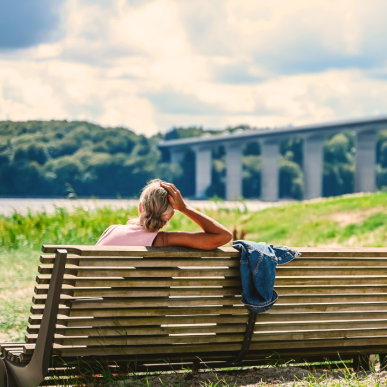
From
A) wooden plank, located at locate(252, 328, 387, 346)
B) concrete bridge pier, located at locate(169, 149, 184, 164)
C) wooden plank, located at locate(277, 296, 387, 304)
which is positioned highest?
concrete bridge pier, located at locate(169, 149, 184, 164)

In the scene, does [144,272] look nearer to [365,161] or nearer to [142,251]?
[142,251]

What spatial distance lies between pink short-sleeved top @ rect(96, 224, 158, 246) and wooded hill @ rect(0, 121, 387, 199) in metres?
47.4

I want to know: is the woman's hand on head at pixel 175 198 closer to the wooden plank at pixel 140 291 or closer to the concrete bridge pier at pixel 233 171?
the wooden plank at pixel 140 291

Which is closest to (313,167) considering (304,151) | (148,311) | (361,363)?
(304,151)

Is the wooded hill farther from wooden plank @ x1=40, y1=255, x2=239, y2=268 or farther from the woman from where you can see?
wooden plank @ x1=40, y1=255, x2=239, y2=268

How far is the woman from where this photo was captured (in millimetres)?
2814

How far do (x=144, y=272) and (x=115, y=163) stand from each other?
6495 cm

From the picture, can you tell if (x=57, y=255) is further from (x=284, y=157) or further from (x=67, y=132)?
(x=284, y=157)

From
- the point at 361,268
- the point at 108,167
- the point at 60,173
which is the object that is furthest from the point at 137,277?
the point at 108,167

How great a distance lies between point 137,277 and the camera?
2.72 metres

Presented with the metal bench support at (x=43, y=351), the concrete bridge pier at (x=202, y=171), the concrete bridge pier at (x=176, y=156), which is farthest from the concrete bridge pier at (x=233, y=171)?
the metal bench support at (x=43, y=351)

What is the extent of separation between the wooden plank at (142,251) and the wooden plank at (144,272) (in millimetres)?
71

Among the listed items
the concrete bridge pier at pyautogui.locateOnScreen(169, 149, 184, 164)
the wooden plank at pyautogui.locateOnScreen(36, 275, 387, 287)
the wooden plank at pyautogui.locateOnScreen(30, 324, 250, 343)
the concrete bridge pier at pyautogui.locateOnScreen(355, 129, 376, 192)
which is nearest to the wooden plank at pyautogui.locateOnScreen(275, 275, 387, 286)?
the wooden plank at pyautogui.locateOnScreen(36, 275, 387, 287)

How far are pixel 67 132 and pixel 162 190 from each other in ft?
196
